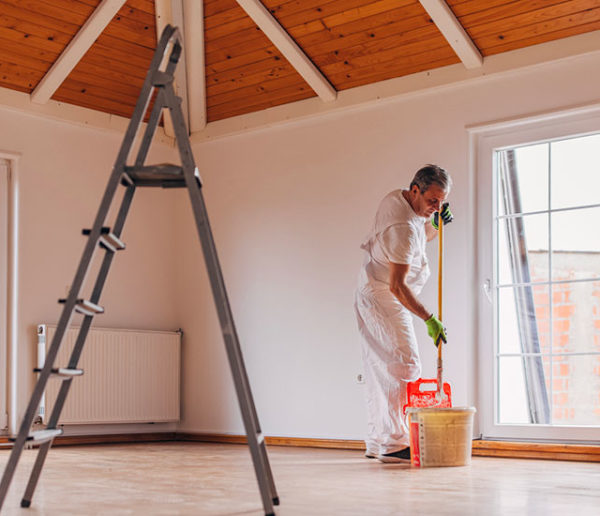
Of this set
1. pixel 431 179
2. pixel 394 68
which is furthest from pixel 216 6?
pixel 431 179

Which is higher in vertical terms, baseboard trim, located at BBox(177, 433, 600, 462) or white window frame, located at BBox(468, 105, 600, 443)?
white window frame, located at BBox(468, 105, 600, 443)

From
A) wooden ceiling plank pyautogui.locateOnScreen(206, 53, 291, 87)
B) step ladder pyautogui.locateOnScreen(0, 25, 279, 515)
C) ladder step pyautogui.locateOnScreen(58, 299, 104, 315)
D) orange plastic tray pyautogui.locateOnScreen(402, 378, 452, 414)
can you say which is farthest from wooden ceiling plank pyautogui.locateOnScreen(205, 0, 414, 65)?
ladder step pyautogui.locateOnScreen(58, 299, 104, 315)

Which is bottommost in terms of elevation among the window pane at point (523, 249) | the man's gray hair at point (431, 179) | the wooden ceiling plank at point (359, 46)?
the window pane at point (523, 249)

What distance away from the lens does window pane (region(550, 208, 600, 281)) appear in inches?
174

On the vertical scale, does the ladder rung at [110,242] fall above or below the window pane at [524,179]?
below

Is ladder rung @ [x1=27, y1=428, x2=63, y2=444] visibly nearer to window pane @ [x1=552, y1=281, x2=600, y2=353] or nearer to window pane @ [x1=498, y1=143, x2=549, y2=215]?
window pane @ [x1=552, y1=281, x2=600, y2=353]

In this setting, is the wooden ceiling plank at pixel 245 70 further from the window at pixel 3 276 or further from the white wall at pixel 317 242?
the window at pixel 3 276

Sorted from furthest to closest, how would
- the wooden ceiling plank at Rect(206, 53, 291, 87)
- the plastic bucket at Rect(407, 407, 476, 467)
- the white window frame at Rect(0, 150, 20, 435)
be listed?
the wooden ceiling plank at Rect(206, 53, 291, 87)
the white window frame at Rect(0, 150, 20, 435)
the plastic bucket at Rect(407, 407, 476, 467)

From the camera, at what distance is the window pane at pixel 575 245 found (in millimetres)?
4415

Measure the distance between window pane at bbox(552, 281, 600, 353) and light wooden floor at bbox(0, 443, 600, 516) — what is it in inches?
24.9

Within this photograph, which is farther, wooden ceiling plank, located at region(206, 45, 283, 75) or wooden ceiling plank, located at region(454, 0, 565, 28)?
wooden ceiling plank, located at region(206, 45, 283, 75)

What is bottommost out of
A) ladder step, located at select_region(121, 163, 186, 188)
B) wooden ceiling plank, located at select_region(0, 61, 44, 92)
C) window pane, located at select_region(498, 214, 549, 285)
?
ladder step, located at select_region(121, 163, 186, 188)

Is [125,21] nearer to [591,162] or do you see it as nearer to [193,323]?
[193,323]

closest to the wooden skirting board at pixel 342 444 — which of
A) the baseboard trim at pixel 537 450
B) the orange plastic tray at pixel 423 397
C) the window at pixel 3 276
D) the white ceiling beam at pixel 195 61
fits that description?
the baseboard trim at pixel 537 450
